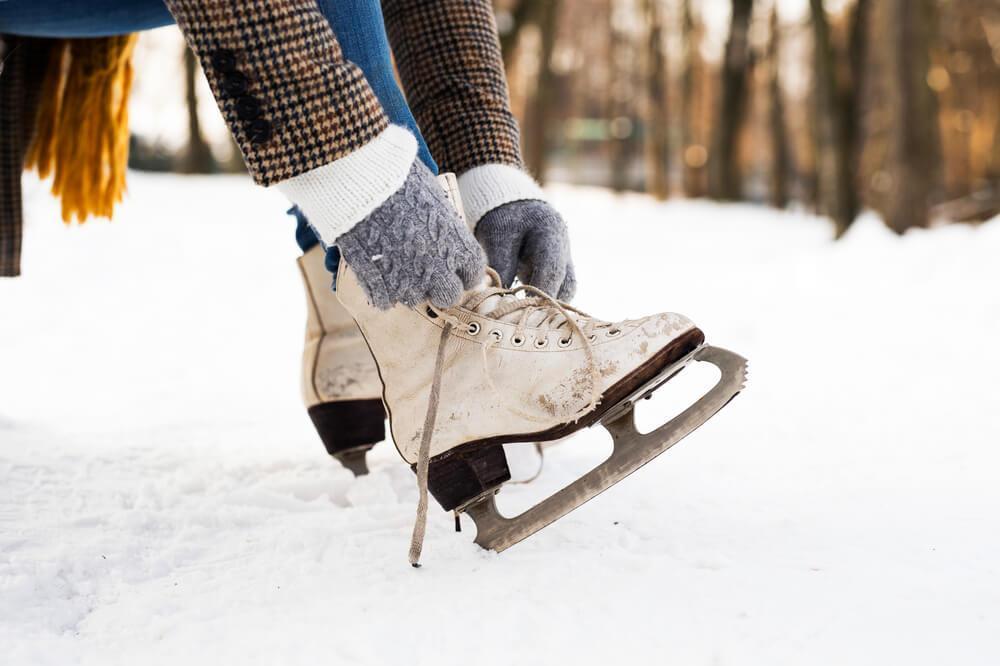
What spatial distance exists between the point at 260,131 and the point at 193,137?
37.6 ft

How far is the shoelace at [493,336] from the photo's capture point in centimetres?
112

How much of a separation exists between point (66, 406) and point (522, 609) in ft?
5.62

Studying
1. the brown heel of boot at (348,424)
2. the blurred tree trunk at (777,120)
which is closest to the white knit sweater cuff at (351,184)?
the brown heel of boot at (348,424)

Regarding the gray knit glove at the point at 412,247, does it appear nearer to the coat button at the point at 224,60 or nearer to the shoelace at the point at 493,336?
the shoelace at the point at 493,336

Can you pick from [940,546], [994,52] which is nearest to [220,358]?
[940,546]

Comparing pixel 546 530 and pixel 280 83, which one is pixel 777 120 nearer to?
pixel 546 530

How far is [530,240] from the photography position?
4.57 feet

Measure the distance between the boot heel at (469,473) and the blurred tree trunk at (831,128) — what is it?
22.1 feet

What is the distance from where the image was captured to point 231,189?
8.07m

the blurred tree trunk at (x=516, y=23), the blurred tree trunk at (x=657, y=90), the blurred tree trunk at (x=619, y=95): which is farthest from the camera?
the blurred tree trunk at (x=619, y=95)

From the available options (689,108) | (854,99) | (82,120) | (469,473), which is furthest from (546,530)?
(689,108)

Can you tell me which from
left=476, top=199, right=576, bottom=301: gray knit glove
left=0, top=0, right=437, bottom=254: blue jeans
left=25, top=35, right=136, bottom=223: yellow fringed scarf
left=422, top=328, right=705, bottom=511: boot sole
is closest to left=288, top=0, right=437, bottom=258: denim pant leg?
left=0, top=0, right=437, bottom=254: blue jeans

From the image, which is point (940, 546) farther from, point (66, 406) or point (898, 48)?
point (898, 48)

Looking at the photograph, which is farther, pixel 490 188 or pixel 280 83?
pixel 490 188
